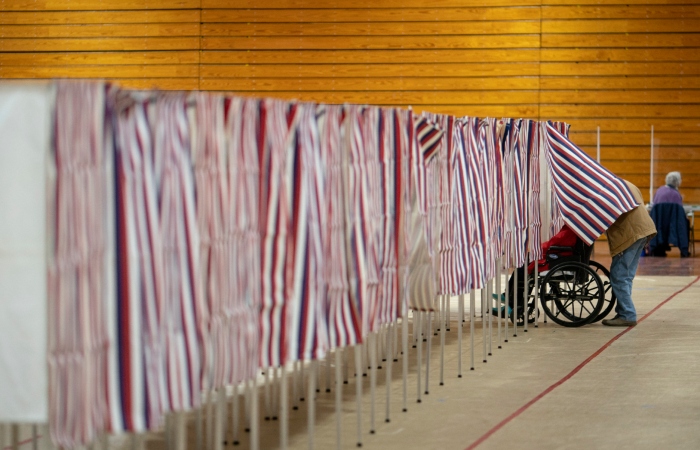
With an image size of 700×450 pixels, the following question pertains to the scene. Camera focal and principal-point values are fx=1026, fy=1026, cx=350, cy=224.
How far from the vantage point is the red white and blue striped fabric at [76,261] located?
9.52 ft

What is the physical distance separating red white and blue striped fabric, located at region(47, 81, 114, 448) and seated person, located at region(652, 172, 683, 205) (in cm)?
1183

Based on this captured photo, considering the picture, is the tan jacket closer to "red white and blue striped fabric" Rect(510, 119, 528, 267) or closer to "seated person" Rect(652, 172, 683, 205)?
"red white and blue striped fabric" Rect(510, 119, 528, 267)

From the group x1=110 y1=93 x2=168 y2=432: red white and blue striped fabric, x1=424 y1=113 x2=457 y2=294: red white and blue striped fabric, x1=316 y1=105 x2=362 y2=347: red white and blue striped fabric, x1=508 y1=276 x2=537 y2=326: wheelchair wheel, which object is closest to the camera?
x1=110 y1=93 x2=168 y2=432: red white and blue striped fabric

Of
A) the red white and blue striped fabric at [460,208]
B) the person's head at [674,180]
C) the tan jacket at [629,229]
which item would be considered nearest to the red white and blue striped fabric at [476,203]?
the red white and blue striped fabric at [460,208]

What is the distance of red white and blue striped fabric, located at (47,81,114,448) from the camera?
2902 mm

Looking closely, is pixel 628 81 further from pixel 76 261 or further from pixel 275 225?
pixel 76 261

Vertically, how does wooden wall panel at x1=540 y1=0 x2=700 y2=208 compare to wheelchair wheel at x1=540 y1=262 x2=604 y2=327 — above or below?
above

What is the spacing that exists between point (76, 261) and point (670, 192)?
11.9 metres

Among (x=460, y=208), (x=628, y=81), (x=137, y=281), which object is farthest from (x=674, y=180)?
(x=137, y=281)

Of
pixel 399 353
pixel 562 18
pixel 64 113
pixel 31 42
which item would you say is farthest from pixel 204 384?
pixel 31 42

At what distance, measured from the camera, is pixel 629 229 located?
25.0ft

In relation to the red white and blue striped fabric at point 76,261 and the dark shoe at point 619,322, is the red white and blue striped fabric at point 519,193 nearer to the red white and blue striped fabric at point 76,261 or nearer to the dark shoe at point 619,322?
the dark shoe at point 619,322

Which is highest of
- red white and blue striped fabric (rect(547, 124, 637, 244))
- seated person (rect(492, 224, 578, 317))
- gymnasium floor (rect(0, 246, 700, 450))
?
red white and blue striped fabric (rect(547, 124, 637, 244))

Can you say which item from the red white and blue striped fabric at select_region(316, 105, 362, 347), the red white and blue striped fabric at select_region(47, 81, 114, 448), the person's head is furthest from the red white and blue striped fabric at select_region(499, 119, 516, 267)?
the person's head
